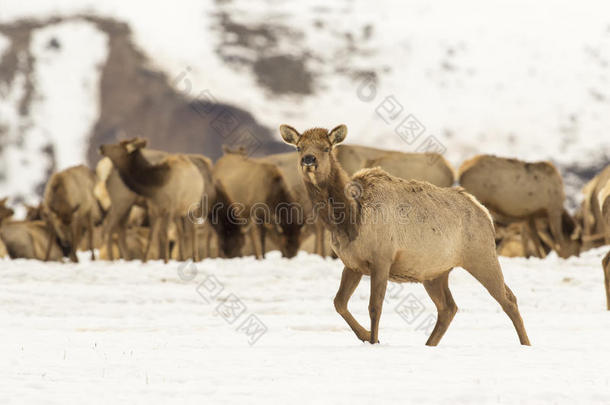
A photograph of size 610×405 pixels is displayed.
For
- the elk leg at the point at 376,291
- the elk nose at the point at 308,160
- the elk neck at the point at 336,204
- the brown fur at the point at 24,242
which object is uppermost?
the elk nose at the point at 308,160

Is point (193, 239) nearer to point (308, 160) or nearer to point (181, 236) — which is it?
point (181, 236)

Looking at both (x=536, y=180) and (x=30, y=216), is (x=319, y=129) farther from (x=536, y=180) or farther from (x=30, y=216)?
(x=30, y=216)

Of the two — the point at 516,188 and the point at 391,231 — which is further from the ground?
the point at 391,231

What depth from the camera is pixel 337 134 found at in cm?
733

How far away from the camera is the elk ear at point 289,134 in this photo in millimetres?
7406

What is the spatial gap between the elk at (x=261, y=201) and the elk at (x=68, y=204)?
285 centimetres

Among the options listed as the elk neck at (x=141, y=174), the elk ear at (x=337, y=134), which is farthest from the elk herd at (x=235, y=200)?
the elk ear at (x=337, y=134)

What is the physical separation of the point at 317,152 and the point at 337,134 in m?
0.37

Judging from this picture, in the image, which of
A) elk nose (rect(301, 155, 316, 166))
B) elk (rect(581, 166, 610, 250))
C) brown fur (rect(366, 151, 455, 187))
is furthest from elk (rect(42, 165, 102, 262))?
elk nose (rect(301, 155, 316, 166))

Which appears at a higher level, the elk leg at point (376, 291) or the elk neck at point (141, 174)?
the elk leg at point (376, 291)

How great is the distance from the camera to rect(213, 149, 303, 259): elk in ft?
60.0

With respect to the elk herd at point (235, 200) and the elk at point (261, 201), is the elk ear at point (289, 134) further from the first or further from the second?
the elk at point (261, 201)

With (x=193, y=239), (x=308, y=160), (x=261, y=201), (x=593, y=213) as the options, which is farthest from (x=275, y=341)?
(x=593, y=213)

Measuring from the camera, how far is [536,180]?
18656mm
